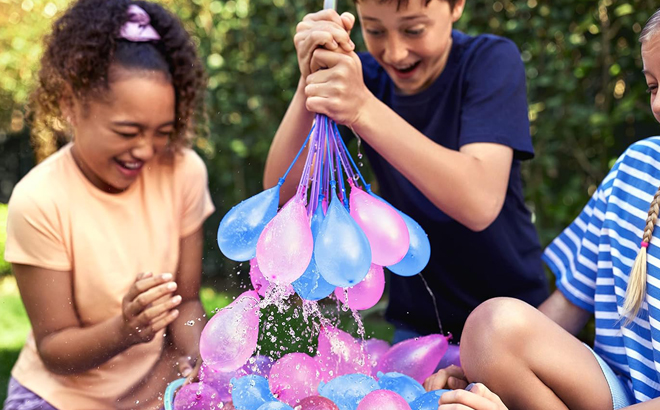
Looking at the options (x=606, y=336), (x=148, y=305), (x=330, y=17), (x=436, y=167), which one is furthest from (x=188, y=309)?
(x=606, y=336)

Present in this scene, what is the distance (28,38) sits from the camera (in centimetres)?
473

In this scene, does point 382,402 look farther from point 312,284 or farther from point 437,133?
point 437,133

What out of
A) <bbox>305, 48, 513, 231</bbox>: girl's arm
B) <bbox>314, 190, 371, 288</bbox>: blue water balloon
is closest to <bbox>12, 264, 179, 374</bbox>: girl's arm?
<bbox>314, 190, 371, 288</bbox>: blue water balloon

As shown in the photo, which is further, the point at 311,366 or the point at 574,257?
the point at 574,257

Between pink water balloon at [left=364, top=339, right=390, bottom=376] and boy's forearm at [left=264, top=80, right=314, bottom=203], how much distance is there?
0.47 meters

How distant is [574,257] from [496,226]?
0.30 meters

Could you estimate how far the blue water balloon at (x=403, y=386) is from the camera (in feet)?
5.31

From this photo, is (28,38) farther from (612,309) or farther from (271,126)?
(612,309)

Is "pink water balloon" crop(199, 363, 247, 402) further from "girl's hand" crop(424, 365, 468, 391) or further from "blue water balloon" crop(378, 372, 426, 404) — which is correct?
"girl's hand" crop(424, 365, 468, 391)

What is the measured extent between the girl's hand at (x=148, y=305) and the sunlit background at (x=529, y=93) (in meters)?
0.17

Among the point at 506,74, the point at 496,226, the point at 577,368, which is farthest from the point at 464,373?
the point at 506,74

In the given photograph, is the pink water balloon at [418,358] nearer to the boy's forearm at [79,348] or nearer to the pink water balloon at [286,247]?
the pink water balloon at [286,247]

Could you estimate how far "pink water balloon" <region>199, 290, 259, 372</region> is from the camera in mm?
1533

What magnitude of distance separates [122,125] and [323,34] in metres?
0.74
